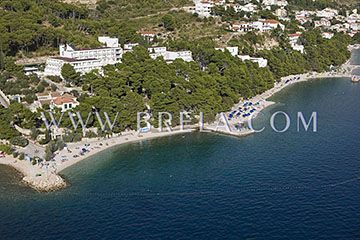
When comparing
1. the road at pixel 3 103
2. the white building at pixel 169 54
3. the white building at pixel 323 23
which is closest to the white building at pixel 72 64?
the road at pixel 3 103

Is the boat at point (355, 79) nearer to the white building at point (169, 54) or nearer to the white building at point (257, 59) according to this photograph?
the white building at point (257, 59)

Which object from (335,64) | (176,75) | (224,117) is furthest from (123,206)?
(335,64)

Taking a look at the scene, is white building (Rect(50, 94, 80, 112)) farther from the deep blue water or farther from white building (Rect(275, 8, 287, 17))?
white building (Rect(275, 8, 287, 17))

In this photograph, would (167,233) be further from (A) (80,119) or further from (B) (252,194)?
(A) (80,119)

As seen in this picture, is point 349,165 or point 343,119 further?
point 343,119

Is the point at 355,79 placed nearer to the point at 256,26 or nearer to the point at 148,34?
the point at 256,26

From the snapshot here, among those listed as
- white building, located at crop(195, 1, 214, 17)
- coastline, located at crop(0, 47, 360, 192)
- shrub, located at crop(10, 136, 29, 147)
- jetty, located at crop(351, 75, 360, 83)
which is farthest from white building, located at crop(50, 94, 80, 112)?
jetty, located at crop(351, 75, 360, 83)
